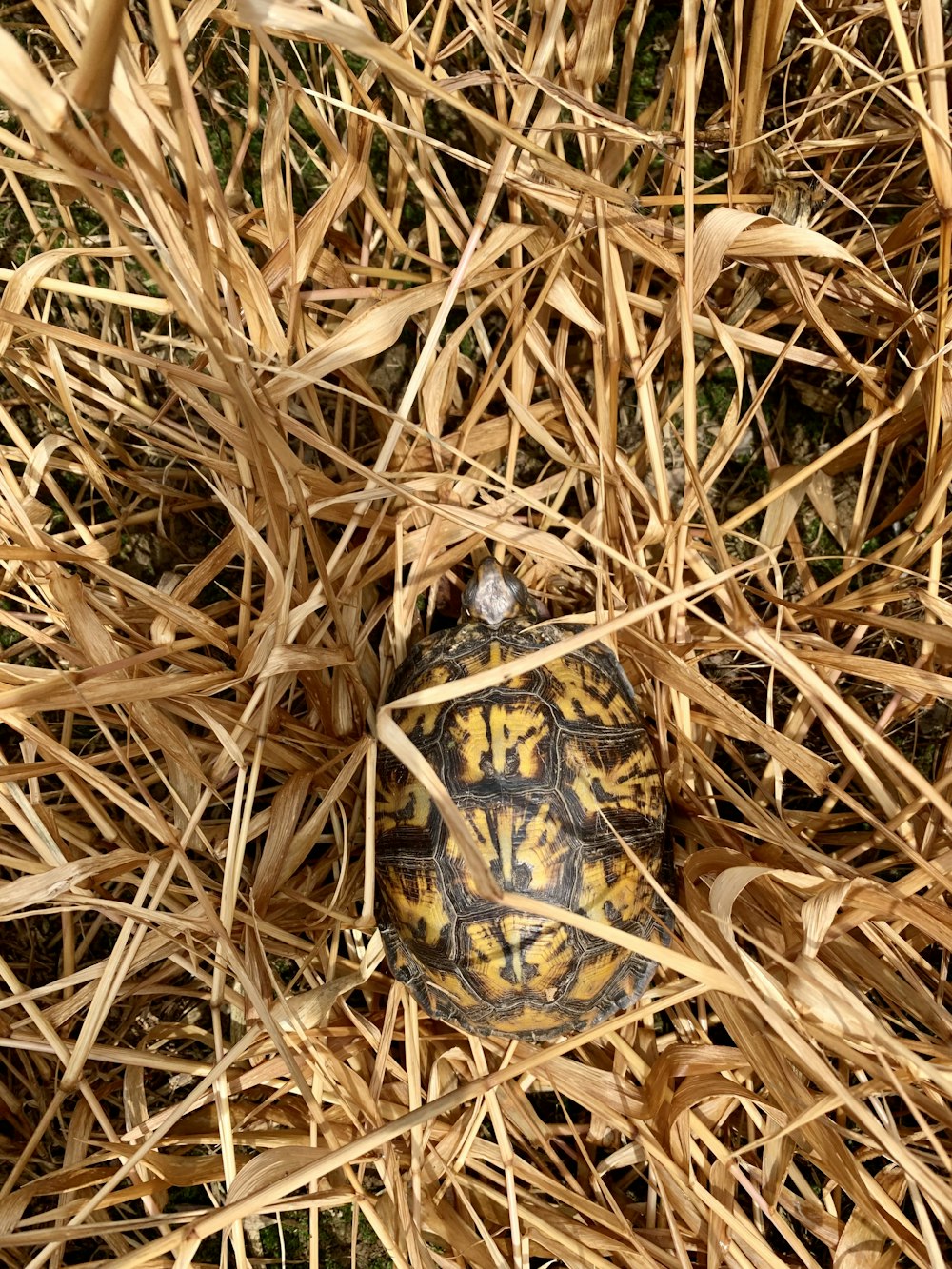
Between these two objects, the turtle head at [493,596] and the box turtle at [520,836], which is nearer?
the box turtle at [520,836]

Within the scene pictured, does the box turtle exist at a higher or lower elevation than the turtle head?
lower

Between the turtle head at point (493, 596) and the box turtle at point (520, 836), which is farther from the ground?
the turtle head at point (493, 596)

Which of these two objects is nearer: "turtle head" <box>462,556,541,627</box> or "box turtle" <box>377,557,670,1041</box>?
"box turtle" <box>377,557,670,1041</box>

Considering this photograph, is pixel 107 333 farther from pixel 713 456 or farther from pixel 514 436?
pixel 713 456

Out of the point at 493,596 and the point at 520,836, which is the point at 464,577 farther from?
the point at 520,836

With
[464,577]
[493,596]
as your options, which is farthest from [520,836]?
[464,577]

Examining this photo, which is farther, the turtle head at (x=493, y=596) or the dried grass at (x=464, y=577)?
the turtle head at (x=493, y=596)
